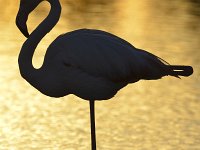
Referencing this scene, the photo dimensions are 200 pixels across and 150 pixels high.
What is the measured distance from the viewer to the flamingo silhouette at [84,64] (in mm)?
6402

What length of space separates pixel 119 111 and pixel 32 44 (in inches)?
135

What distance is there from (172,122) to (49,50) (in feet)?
10.7

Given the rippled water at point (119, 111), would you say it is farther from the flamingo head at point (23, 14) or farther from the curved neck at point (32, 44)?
the flamingo head at point (23, 14)

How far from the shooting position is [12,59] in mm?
12367

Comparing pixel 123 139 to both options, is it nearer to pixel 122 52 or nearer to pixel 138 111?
pixel 138 111

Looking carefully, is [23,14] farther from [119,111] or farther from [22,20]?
[119,111]

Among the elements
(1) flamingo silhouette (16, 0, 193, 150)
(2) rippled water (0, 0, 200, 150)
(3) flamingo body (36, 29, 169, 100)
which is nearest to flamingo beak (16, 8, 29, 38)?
(1) flamingo silhouette (16, 0, 193, 150)

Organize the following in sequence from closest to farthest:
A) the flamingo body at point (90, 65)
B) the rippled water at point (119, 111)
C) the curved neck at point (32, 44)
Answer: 1. the flamingo body at point (90, 65)
2. the curved neck at point (32, 44)
3. the rippled water at point (119, 111)

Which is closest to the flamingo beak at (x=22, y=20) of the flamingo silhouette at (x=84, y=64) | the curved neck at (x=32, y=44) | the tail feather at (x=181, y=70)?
the flamingo silhouette at (x=84, y=64)

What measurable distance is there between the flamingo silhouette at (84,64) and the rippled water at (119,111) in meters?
2.04

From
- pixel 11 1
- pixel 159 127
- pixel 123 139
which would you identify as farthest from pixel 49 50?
pixel 11 1

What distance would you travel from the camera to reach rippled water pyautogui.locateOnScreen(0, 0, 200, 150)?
8727 millimetres

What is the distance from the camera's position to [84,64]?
641 cm

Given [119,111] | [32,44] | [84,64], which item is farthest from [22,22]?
[119,111]
